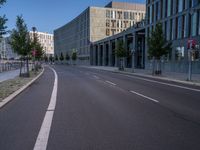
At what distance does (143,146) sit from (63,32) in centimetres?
15852

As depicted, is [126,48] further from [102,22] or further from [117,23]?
[117,23]

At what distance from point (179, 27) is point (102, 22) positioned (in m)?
67.9

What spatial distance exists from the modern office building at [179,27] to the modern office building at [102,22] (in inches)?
2271

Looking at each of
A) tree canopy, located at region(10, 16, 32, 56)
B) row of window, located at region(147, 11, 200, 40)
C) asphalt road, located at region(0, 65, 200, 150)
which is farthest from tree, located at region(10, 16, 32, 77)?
row of window, located at region(147, 11, 200, 40)

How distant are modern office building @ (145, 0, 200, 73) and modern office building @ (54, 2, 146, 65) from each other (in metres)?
57.7

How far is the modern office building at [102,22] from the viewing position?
10762 cm

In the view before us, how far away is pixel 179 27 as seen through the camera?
43.2 meters

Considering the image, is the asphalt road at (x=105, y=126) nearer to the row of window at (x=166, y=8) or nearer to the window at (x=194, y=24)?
the window at (x=194, y=24)

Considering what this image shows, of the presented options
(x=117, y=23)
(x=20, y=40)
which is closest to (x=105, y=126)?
(x=20, y=40)

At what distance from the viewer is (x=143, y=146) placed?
5.71m

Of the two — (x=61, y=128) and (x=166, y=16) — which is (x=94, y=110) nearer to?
(x=61, y=128)

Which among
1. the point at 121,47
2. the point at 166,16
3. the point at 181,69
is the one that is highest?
the point at 166,16

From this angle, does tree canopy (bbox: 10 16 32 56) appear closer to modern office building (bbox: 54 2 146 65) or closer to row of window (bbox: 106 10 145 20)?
modern office building (bbox: 54 2 146 65)

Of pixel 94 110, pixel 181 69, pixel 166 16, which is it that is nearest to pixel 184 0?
pixel 166 16
